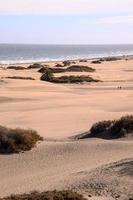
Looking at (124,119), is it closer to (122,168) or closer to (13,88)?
(122,168)

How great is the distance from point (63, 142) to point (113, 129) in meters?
1.75

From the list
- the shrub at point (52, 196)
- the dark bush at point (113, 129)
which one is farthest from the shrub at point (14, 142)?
the shrub at point (52, 196)

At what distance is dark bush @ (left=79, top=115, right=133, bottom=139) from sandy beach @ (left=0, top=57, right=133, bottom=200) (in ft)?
1.95

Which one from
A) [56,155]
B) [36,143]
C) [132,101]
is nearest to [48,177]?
[56,155]

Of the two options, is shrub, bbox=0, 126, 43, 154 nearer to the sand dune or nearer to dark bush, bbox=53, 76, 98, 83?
the sand dune

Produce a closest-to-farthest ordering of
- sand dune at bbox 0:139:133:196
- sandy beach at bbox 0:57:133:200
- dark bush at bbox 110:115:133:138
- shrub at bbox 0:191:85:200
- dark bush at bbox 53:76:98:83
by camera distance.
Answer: shrub at bbox 0:191:85:200 → sandy beach at bbox 0:57:133:200 → sand dune at bbox 0:139:133:196 → dark bush at bbox 110:115:133:138 → dark bush at bbox 53:76:98:83

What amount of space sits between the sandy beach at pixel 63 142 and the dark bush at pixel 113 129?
60cm

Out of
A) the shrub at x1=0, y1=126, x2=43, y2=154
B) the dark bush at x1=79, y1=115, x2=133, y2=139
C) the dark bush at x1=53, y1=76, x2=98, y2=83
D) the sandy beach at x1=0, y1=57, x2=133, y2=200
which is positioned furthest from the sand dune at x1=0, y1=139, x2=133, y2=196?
the dark bush at x1=53, y1=76, x2=98, y2=83

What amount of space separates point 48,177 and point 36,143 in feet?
9.39

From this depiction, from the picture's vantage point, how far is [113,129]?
15344 millimetres

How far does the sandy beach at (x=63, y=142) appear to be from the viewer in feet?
33.6

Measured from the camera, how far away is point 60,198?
8320 mm

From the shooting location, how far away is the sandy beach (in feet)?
33.6

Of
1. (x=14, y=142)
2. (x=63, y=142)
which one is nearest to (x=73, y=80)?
(x=63, y=142)
